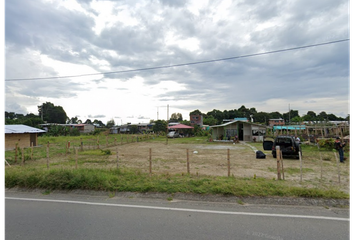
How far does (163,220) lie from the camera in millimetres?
3943

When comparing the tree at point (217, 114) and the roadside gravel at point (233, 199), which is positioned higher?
the tree at point (217, 114)

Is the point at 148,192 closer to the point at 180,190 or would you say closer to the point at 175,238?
the point at 180,190

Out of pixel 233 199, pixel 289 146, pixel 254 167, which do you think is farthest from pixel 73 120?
pixel 233 199

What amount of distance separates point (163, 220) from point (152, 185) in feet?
6.52

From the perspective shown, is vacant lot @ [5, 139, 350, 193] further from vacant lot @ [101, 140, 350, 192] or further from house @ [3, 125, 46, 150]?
house @ [3, 125, 46, 150]

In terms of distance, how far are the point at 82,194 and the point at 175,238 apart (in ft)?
11.7

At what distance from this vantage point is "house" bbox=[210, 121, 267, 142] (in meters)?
28.7

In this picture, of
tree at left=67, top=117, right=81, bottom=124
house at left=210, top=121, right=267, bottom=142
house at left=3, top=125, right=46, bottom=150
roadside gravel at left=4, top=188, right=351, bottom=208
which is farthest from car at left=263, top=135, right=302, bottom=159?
tree at left=67, top=117, right=81, bottom=124

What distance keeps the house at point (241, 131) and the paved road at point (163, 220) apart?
2525 centimetres

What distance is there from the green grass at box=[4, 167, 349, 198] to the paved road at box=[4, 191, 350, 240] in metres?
0.60

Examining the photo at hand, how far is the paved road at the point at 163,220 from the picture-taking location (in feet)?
11.2

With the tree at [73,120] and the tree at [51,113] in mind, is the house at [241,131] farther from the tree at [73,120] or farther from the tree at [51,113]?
the tree at [51,113]

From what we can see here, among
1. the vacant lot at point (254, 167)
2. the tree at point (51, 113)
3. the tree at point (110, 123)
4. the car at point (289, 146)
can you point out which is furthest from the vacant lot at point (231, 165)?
the tree at point (51, 113)

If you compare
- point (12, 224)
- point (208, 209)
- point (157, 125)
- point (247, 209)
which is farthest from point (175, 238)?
point (157, 125)
